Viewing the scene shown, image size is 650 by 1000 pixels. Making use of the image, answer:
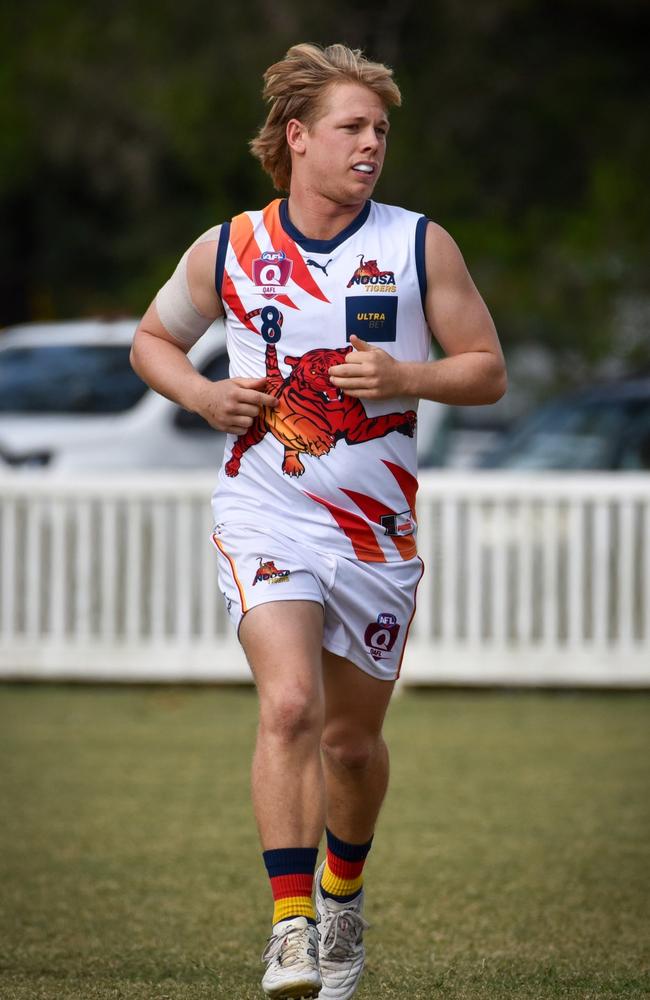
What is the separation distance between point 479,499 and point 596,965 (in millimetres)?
5418

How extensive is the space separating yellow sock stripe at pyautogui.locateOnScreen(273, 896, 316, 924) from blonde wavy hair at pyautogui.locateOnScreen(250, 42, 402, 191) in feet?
5.95

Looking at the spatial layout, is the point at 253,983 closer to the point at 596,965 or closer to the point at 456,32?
the point at 596,965

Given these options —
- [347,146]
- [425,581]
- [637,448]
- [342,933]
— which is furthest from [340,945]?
[637,448]

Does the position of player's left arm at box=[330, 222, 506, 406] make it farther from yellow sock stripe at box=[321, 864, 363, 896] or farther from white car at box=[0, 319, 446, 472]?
white car at box=[0, 319, 446, 472]

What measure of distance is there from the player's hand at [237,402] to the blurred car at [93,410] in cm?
750

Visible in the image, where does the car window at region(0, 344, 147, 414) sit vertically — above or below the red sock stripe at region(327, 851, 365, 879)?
above

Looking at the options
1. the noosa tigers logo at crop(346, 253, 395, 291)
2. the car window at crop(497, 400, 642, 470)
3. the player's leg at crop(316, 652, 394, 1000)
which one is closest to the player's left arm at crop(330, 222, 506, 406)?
the noosa tigers logo at crop(346, 253, 395, 291)

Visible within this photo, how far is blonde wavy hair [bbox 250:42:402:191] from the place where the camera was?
3.99 meters

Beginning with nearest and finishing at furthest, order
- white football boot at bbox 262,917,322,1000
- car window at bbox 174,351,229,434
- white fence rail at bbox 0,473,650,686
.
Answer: white football boot at bbox 262,917,322,1000 → white fence rail at bbox 0,473,650,686 → car window at bbox 174,351,229,434

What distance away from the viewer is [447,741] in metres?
8.07

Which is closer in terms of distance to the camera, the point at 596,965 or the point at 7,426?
the point at 596,965

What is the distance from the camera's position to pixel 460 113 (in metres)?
20.8

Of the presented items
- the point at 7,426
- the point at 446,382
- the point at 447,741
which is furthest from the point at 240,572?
the point at 7,426

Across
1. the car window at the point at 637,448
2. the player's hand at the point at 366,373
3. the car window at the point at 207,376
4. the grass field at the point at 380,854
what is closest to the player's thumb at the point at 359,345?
the player's hand at the point at 366,373
